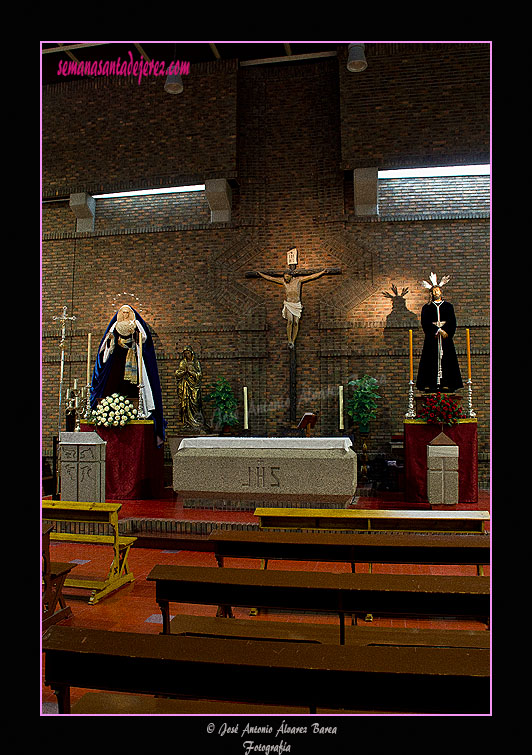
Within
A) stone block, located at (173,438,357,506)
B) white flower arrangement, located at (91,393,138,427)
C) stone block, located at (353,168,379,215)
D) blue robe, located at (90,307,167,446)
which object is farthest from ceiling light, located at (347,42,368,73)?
white flower arrangement, located at (91,393,138,427)

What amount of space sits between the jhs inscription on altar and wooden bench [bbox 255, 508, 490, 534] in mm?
2118

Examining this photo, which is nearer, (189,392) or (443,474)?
(443,474)

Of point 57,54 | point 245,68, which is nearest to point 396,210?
point 245,68

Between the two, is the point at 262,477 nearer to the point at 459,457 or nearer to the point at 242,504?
the point at 242,504

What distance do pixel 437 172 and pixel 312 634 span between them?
368 inches

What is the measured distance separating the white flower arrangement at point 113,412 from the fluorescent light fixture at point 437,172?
→ 246 inches

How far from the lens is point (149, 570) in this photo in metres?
5.55

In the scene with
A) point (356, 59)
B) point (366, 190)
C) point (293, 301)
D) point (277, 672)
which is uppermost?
point (356, 59)

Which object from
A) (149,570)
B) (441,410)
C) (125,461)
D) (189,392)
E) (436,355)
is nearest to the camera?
(149,570)

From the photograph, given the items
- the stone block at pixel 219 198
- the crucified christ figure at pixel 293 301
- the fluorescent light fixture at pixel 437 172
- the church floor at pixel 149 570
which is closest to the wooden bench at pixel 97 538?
the church floor at pixel 149 570

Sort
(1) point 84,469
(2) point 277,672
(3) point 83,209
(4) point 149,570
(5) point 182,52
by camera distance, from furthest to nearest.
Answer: (3) point 83,209 < (5) point 182,52 < (1) point 84,469 < (4) point 149,570 < (2) point 277,672

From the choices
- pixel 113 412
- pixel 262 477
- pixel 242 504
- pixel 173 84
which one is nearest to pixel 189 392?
pixel 113 412

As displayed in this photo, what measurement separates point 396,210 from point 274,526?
738 centimetres

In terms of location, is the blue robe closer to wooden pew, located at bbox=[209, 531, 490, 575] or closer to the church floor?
the church floor
